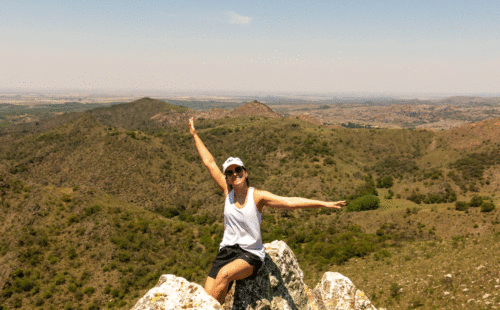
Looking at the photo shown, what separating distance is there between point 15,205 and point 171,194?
38979mm

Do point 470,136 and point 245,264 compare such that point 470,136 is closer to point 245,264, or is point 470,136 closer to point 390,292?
point 390,292

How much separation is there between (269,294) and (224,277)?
1723 mm

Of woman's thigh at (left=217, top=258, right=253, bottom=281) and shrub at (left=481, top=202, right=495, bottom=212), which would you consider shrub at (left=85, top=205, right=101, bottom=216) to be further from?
shrub at (left=481, top=202, right=495, bottom=212)

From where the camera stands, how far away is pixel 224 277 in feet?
14.0

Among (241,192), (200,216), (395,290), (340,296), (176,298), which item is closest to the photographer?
(176,298)

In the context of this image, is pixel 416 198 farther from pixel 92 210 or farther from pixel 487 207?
pixel 92 210

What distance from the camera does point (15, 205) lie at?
1187 inches

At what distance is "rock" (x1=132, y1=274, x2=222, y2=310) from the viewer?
3.88 meters

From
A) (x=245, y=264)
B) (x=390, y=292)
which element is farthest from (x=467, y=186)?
(x=245, y=264)

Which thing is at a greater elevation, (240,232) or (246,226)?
(246,226)

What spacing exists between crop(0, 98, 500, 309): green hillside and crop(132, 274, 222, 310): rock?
19.3m

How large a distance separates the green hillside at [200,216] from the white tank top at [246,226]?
1872 cm

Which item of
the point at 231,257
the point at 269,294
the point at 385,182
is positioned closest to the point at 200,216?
the point at 269,294

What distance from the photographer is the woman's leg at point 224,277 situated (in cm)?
426
